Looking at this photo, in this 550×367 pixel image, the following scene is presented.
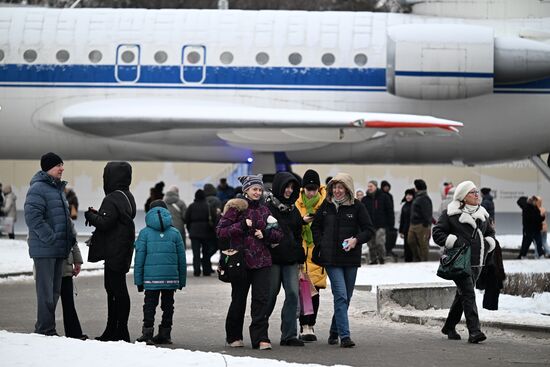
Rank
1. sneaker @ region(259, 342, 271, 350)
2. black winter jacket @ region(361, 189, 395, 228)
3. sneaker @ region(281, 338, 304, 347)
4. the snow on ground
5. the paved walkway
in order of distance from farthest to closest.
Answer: black winter jacket @ region(361, 189, 395, 228) → sneaker @ region(281, 338, 304, 347) → sneaker @ region(259, 342, 271, 350) → the paved walkway → the snow on ground

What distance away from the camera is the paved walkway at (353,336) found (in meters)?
10.3

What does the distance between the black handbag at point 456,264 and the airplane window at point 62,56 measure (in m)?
12.9

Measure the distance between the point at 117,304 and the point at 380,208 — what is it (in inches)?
492

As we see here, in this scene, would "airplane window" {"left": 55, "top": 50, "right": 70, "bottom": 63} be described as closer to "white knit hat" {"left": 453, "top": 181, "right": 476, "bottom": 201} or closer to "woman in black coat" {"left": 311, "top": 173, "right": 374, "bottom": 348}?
"woman in black coat" {"left": 311, "top": 173, "right": 374, "bottom": 348}

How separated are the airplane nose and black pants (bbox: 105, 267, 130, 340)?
12274 mm

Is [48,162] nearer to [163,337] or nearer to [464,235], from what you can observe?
[163,337]

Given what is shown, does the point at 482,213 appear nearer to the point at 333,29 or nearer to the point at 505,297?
the point at 505,297

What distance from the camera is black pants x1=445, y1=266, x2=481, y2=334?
37.1ft

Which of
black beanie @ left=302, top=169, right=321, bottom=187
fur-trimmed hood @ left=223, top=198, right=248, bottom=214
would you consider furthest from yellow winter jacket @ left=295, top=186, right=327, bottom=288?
fur-trimmed hood @ left=223, top=198, right=248, bottom=214

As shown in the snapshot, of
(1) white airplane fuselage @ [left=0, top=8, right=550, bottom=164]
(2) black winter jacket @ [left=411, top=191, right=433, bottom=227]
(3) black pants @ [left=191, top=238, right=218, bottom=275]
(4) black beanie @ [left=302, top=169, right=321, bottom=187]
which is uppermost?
(1) white airplane fuselage @ [left=0, top=8, right=550, bottom=164]

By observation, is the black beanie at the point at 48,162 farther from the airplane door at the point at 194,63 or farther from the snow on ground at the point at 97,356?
the airplane door at the point at 194,63

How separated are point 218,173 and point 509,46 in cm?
1395

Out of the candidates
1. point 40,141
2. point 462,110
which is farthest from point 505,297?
point 40,141

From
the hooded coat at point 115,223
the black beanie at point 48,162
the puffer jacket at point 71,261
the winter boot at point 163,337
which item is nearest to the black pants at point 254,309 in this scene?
the winter boot at point 163,337
